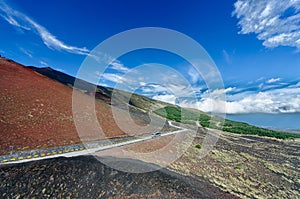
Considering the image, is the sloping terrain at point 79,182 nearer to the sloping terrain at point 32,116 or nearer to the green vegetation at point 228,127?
the sloping terrain at point 32,116

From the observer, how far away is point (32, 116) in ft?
97.6

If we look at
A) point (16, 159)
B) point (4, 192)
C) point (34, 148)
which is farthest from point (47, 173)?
point (34, 148)

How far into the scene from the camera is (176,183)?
45.8 ft

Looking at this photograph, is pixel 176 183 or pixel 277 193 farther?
pixel 277 193

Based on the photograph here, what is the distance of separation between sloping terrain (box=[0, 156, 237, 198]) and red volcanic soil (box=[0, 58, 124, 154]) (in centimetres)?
1146

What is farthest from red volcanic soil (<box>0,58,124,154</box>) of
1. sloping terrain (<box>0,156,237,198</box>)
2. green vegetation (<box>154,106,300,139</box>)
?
green vegetation (<box>154,106,300,139</box>)

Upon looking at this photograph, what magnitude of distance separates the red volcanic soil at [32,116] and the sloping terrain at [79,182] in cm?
1146

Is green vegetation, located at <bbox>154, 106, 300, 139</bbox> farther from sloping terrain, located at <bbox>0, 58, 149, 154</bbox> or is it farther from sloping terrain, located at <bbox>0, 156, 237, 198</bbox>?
sloping terrain, located at <bbox>0, 156, 237, 198</bbox>

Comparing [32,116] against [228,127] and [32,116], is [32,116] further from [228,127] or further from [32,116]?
[228,127]

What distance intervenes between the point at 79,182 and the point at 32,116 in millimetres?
23387

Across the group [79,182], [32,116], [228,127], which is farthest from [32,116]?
[228,127]

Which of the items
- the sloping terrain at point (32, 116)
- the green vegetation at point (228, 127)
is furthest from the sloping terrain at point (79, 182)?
the green vegetation at point (228, 127)

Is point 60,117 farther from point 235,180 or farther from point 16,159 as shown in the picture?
point 235,180

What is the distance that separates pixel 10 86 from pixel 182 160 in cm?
3376
